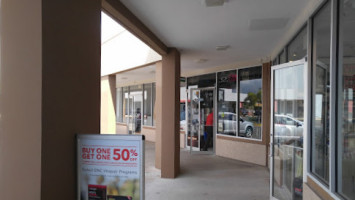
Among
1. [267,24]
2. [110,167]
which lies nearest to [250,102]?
[267,24]

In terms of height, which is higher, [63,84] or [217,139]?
[63,84]

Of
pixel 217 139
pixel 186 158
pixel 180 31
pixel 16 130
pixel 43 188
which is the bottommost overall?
pixel 186 158

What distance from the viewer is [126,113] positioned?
13234mm

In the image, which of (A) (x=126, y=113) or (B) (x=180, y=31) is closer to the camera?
(B) (x=180, y=31)

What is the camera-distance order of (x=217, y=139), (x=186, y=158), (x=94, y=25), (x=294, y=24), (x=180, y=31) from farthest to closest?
1. (x=217, y=139)
2. (x=186, y=158)
3. (x=180, y=31)
4. (x=294, y=24)
5. (x=94, y=25)

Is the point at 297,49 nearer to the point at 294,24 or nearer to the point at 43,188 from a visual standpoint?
the point at 294,24

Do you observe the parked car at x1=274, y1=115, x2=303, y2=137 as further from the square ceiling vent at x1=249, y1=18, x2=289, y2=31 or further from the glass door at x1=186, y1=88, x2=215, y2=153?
the glass door at x1=186, y1=88, x2=215, y2=153

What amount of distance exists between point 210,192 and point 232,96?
385 cm

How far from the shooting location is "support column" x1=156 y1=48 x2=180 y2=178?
5633 mm

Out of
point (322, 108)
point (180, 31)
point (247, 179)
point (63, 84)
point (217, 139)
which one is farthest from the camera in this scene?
point (217, 139)

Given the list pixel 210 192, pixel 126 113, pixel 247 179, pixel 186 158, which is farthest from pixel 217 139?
pixel 126 113

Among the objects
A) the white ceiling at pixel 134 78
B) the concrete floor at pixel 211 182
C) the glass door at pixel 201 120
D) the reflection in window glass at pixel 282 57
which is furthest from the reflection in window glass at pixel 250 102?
the white ceiling at pixel 134 78

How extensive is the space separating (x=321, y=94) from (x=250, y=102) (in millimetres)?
4331

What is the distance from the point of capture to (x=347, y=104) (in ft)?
7.43
